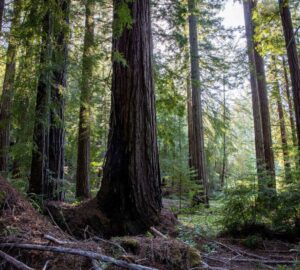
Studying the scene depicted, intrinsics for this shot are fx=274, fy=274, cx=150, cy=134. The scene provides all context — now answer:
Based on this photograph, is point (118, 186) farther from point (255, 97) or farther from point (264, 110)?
point (255, 97)

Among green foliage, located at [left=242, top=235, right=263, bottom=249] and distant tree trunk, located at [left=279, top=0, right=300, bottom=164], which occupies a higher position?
distant tree trunk, located at [left=279, top=0, right=300, bottom=164]

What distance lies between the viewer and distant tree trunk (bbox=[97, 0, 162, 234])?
4219 mm

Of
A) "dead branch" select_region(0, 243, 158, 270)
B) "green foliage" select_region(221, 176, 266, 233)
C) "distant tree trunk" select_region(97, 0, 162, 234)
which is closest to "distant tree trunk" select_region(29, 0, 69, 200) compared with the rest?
"distant tree trunk" select_region(97, 0, 162, 234)

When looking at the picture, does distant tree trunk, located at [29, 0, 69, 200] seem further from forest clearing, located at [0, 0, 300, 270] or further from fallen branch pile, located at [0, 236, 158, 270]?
fallen branch pile, located at [0, 236, 158, 270]

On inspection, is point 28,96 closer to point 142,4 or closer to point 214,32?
point 142,4

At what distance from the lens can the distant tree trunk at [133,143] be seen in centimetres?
422

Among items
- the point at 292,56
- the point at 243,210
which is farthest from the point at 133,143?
the point at 292,56

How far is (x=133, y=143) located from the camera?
14.3 feet

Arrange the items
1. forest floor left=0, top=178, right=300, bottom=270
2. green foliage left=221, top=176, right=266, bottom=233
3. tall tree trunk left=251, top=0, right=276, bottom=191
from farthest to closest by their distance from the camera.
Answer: tall tree trunk left=251, top=0, right=276, bottom=191 < green foliage left=221, top=176, right=266, bottom=233 < forest floor left=0, top=178, right=300, bottom=270

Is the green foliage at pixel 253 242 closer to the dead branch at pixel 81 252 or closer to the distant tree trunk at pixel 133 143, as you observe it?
the distant tree trunk at pixel 133 143

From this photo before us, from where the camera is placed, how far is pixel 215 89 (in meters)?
12.4

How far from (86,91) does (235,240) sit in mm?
3627

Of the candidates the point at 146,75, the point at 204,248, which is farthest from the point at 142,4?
the point at 204,248

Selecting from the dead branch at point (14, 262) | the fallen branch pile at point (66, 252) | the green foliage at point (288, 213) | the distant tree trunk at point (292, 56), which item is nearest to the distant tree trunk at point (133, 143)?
the green foliage at point (288, 213)
